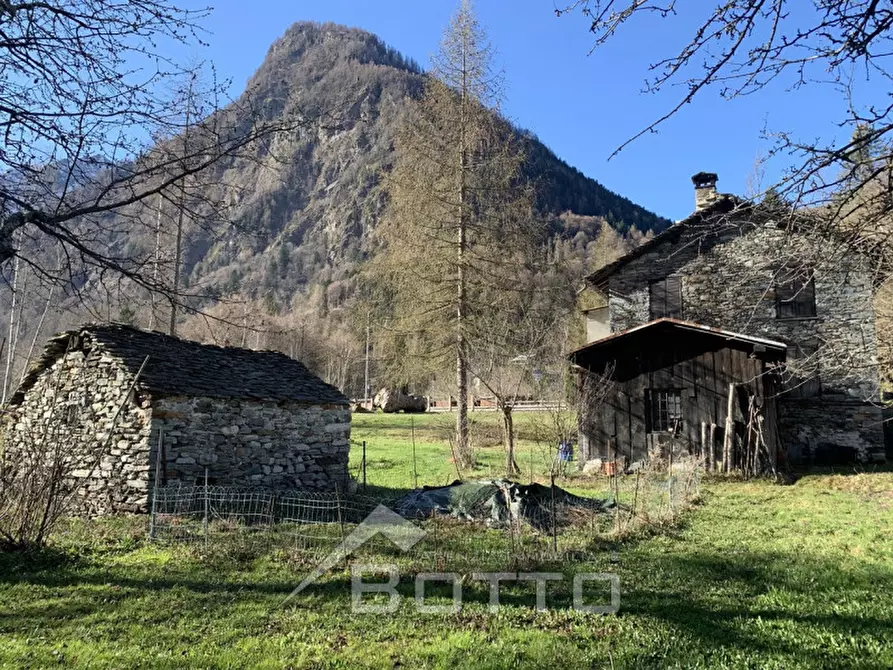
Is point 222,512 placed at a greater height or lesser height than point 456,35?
lesser

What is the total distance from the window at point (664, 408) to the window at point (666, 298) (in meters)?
3.41

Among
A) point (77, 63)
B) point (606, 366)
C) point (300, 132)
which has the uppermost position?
point (77, 63)

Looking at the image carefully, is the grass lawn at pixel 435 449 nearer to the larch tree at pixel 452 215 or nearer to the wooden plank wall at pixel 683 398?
the wooden plank wall at pixel 683 398

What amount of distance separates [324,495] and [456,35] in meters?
17.2

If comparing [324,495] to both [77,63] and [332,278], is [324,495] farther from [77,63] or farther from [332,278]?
[332,278]

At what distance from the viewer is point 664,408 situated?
15570mm

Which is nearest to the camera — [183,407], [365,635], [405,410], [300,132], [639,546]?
[365,635]

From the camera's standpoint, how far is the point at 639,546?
7.18m

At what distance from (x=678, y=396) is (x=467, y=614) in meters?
Result: 12.2

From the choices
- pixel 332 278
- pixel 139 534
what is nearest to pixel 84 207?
pixel 139 534

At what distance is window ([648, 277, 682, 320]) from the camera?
1802cm

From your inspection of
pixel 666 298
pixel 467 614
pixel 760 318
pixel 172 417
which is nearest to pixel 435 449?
pixel 666 298

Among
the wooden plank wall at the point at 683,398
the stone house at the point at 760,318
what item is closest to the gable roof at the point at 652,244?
the stone house at the point at 760,318

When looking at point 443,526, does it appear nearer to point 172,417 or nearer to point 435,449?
point 172,417
